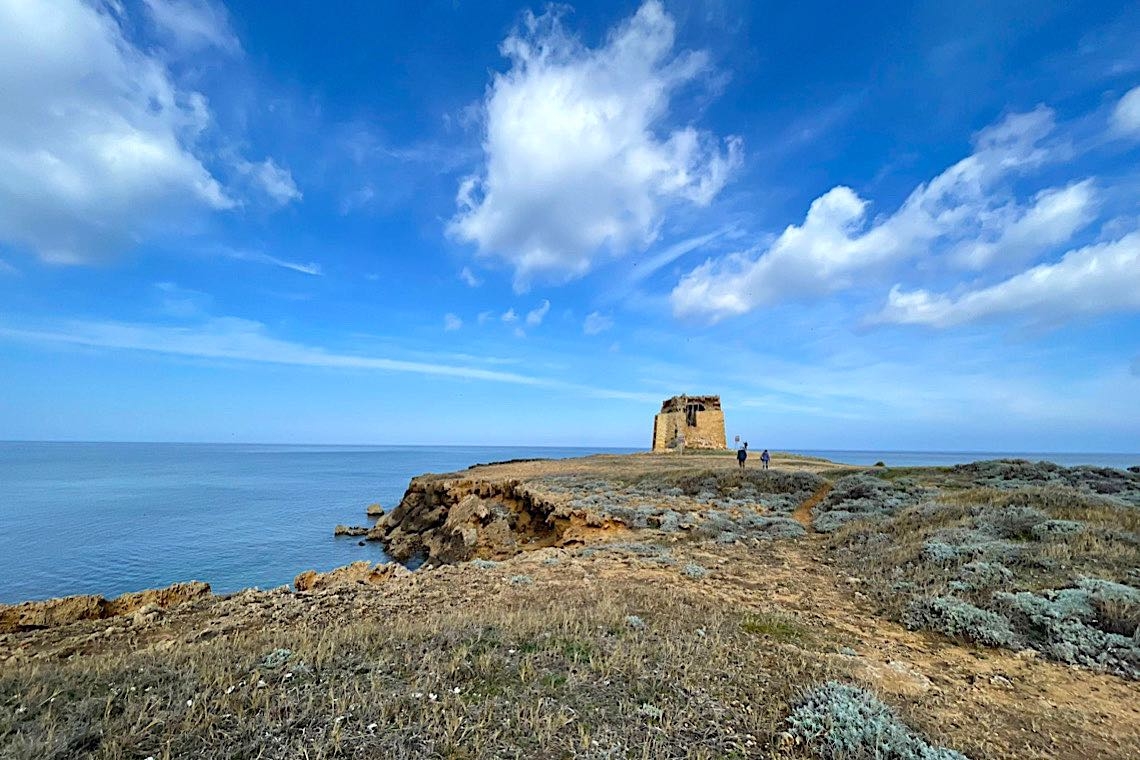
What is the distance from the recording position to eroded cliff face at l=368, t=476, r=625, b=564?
17.3m

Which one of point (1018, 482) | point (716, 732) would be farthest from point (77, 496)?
point (1018, 482)

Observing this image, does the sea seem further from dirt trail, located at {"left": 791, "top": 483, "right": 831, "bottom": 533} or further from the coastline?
dirt trail, located at {"left": 791, "top": 483, "right": 831, "bottom": 533}

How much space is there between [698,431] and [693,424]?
0.84 meters

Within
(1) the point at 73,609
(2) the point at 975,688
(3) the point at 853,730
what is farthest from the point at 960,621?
(1) the point at 73,609

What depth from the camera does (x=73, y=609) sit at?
8.94m

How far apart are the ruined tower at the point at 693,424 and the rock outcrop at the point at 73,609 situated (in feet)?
133

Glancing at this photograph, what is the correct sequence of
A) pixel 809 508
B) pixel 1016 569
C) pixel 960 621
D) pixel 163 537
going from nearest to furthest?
pixel 960 621
pixel 1016 569
pixel 809 508
pixel 163 537

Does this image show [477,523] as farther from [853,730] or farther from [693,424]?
[693,424]

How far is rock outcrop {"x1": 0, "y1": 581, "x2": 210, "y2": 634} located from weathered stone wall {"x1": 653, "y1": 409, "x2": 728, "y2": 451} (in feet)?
133

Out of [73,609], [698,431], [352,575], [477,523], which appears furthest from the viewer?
[698,431]

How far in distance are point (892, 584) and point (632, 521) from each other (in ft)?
26.0

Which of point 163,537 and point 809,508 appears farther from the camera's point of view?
point 163,537

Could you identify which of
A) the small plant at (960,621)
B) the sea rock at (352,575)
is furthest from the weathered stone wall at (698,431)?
the small plant at (960,621)

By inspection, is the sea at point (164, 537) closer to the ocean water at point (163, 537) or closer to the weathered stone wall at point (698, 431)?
the ocean water at point (163, 537)
